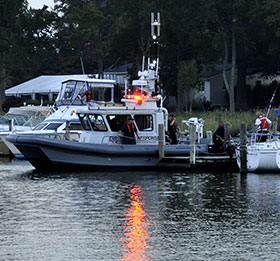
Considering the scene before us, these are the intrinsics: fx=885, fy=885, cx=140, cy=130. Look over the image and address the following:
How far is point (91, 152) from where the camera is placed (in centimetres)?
3219

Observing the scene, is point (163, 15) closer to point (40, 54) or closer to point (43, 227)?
point (40, 54)

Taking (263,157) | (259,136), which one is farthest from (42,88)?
(263,157)

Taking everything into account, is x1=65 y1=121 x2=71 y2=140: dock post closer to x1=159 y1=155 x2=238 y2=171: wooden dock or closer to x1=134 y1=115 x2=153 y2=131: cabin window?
x1=134 y1=115 x2=153 y2=131: cabin window

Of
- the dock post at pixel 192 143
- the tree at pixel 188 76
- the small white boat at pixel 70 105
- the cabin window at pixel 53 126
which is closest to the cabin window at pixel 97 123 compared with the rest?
the dock post at pixel 192 143

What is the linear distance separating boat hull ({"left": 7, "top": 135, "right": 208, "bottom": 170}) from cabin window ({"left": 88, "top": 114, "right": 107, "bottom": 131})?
1.01 meters

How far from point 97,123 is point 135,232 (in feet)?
44.1

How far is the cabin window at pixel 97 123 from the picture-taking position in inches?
1294

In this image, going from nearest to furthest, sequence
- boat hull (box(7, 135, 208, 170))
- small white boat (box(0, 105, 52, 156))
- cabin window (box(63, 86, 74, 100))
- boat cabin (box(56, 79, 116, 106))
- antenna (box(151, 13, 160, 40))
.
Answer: boat hull (box(7, 135, 208, 170)) → antenna (box(151, 13, 160, 40)) → boat cabin (box(56, 79, 116, 106)) → cabin window (box(63, 86, 74, 100)) → small white boat (box(0, 105, 52, 156))

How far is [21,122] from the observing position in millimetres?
45156

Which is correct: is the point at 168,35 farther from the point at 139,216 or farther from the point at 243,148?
the point at 139,216

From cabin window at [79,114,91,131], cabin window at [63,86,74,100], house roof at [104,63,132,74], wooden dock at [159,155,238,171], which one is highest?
Result: house roof at [104,63,132,74]

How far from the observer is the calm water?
1783 cm

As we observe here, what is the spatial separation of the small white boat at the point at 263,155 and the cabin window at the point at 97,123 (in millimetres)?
5045

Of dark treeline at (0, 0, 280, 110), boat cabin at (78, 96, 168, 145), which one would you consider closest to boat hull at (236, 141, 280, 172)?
boat cabin at (78, 96, 168, 145)
